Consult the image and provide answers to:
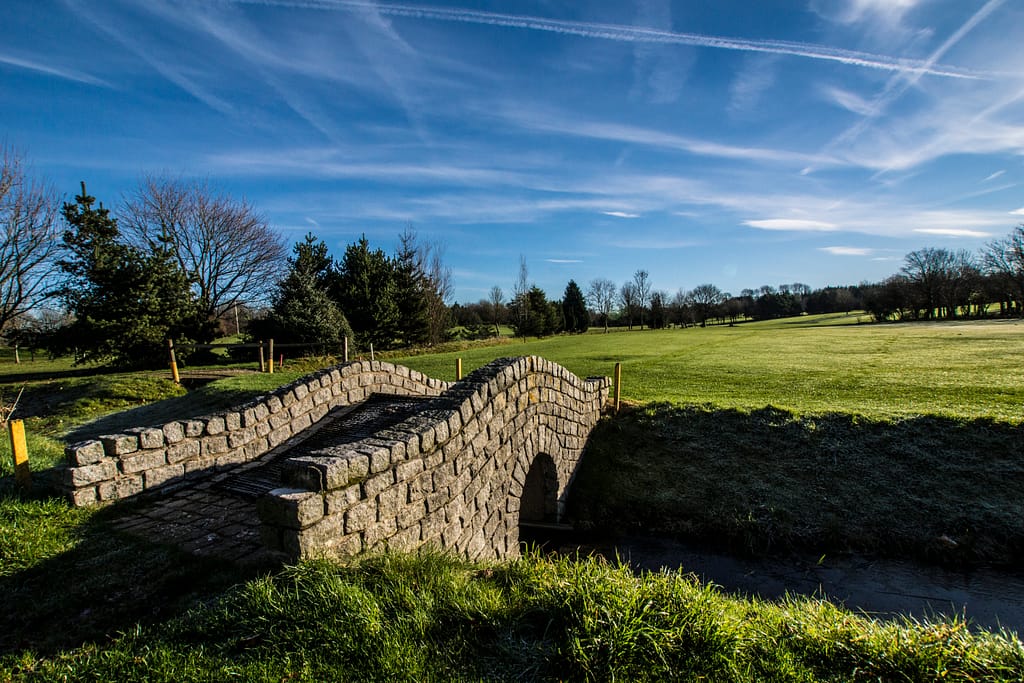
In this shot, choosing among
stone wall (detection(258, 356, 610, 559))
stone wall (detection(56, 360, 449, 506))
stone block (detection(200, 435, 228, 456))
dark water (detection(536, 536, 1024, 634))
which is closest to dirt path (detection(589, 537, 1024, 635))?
dark water (detection(536, 536, 1024, 634))

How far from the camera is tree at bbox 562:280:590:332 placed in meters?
59.1

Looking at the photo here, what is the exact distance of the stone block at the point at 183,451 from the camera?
223 inches

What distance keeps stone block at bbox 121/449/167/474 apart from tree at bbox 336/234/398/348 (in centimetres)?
2346

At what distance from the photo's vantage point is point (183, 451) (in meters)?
5.79

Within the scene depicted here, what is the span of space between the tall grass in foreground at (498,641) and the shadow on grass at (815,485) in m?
5.26

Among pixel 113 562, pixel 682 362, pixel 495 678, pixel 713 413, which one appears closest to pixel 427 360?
pixel 682 362

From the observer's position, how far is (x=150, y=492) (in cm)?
542

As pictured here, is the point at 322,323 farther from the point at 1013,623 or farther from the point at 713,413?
the point at 1013,623

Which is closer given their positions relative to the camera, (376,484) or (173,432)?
(376,484)

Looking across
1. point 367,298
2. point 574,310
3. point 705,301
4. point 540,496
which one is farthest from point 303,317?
point 705,301

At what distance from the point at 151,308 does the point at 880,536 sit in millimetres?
27669

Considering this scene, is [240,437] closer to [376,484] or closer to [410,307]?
[376,484]

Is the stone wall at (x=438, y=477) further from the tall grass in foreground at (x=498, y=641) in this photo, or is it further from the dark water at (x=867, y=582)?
the dark water at (x=867, y=582)

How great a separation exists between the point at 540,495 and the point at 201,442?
5.88 metres
